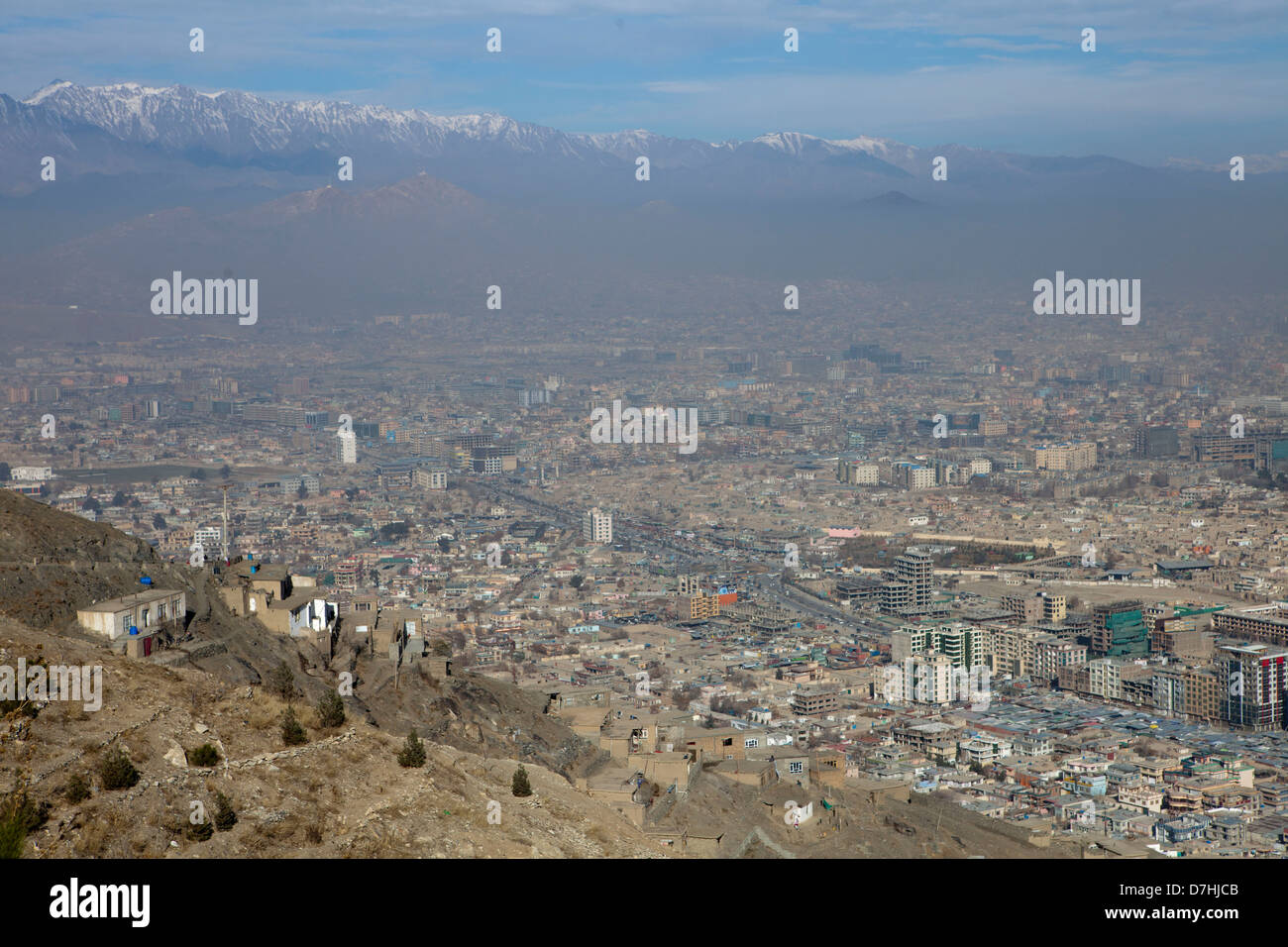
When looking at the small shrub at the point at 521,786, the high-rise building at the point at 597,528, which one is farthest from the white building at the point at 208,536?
the small shrub at the point at 521,786

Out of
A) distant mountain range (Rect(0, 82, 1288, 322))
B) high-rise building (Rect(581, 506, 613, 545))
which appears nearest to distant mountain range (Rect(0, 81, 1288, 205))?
distant mountain range (Rect(0, 82, 1288, 322))

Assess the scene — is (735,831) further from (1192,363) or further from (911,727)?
(1192,363)

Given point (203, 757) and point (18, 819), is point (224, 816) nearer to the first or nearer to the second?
point (203, 757)

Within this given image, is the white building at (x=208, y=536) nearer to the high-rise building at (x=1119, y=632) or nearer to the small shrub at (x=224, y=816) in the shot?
the high-rise building at (x=1119, y=632)

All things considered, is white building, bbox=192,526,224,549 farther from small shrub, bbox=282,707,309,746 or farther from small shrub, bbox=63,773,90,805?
small shrub, bbox=63,773,90,805

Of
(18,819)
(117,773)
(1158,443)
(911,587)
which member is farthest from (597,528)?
(18,819)
